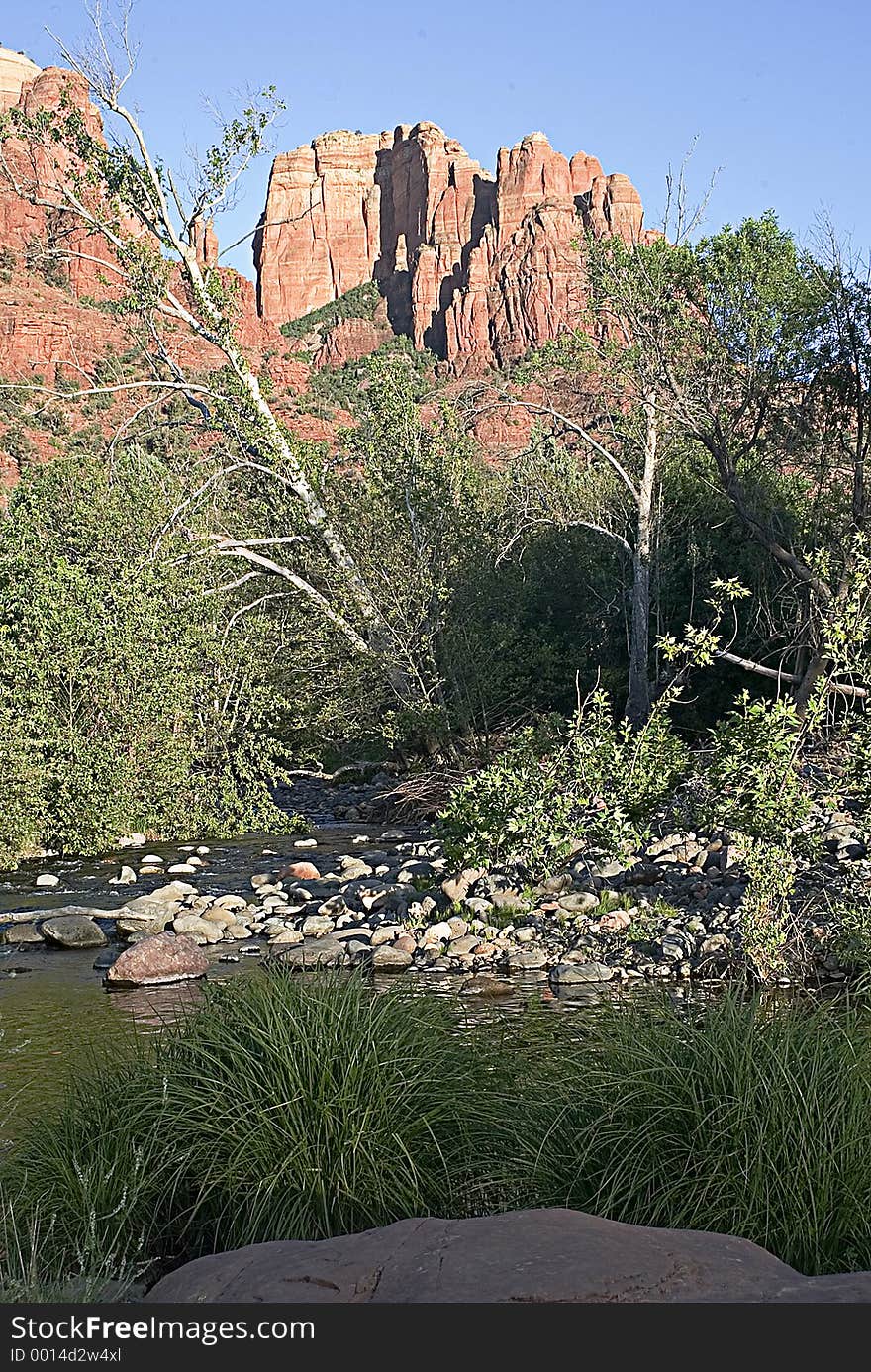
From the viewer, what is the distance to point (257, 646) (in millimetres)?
18969

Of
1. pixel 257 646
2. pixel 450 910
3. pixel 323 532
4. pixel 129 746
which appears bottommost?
pixel 450 910

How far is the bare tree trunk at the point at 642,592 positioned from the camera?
17281mm

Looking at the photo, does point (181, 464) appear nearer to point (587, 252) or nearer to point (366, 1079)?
point (587, 252)

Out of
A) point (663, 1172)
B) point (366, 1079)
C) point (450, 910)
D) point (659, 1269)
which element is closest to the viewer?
point (659, 1269)

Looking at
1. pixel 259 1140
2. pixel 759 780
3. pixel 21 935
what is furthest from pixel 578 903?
pixel 259 1140

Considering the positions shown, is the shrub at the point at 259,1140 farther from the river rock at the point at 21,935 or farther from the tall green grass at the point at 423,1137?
the river rock at the point at 21,935

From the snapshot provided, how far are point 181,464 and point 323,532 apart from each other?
11.0ft

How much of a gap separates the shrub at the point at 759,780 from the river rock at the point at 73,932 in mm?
5589

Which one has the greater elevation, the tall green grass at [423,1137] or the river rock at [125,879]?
the tall green grass at [423,1137]

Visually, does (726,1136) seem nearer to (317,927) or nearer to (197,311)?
(317,927)

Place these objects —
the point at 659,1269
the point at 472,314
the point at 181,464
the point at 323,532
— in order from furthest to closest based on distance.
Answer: the point at 472,314 → the point at 181,464 → the point at 323,532 → the point at 659,1269

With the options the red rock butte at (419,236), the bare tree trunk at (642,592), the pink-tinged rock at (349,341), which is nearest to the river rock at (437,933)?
the bare tree trunk at (642,592)

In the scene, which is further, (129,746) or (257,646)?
(257,646)
